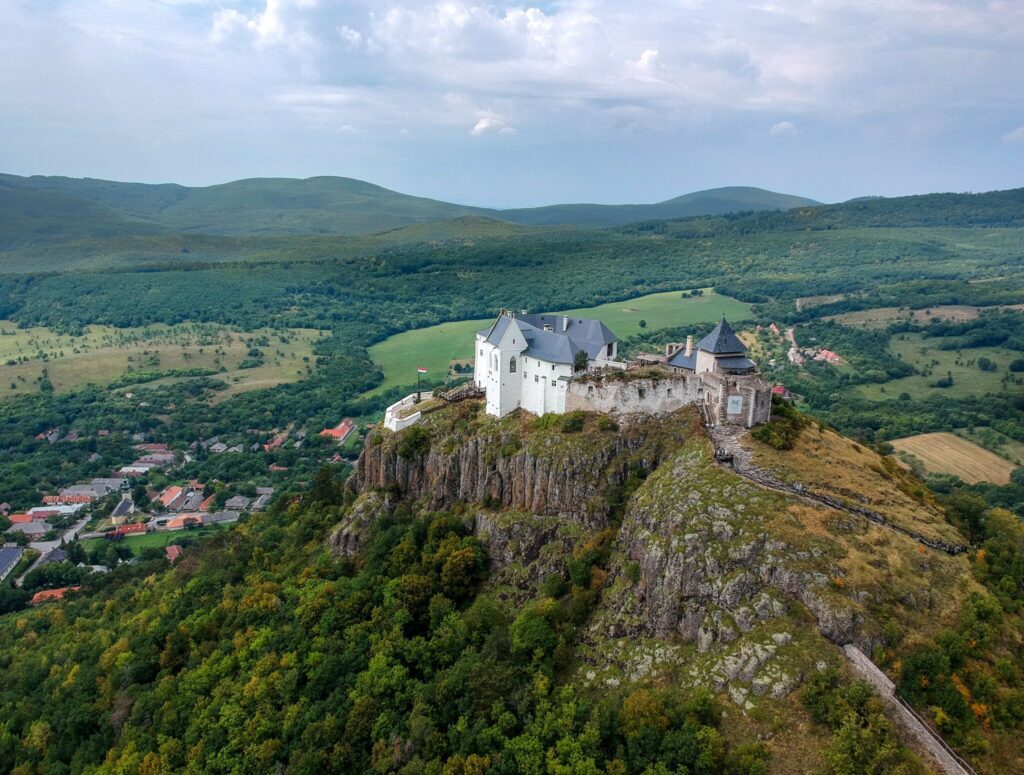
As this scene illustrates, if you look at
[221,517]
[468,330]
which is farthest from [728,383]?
[468,330]

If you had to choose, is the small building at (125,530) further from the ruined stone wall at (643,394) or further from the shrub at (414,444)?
the ruined stone wall at (643,394)

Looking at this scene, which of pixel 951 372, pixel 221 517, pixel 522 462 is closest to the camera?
pixel 522 462

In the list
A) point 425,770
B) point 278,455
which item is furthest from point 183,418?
point 425,770

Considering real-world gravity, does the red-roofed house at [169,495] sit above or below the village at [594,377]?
below

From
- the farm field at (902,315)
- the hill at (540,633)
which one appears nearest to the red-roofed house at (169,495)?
the hill at (540,633)

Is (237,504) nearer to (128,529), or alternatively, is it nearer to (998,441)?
(128,529)

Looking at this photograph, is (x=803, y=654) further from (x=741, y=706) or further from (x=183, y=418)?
(x=183, y=418)

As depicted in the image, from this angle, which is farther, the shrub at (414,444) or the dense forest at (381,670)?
the shrub at (414,444)
